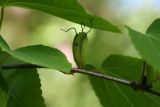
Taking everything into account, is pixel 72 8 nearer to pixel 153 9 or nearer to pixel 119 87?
pixel 119 87

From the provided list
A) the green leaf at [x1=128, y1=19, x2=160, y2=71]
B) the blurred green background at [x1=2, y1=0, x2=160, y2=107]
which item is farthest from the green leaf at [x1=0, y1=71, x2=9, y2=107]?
the blurred green background at [x1=2, y1=0, x2=160, y2=107]

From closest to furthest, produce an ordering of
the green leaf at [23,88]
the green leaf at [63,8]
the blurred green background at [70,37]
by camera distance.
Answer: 1. the green leaf at [63,8]
2. the green leaf at [23,88]
3. the blurred green background at [70,37]

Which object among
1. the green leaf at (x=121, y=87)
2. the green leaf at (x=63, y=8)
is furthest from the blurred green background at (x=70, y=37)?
the green leaf at (x=63, y=8)

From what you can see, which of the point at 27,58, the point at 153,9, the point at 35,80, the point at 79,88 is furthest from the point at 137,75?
the point at 153,9

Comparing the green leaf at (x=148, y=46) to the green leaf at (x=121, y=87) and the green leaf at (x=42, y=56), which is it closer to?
the green leaf at (x=42, y=56)

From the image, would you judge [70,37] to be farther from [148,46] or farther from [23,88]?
[148,46]

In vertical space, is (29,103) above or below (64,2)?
below

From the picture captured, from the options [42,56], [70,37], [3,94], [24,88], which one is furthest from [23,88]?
[70,37]

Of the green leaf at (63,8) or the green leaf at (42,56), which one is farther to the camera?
the green leaf at (63,8)
